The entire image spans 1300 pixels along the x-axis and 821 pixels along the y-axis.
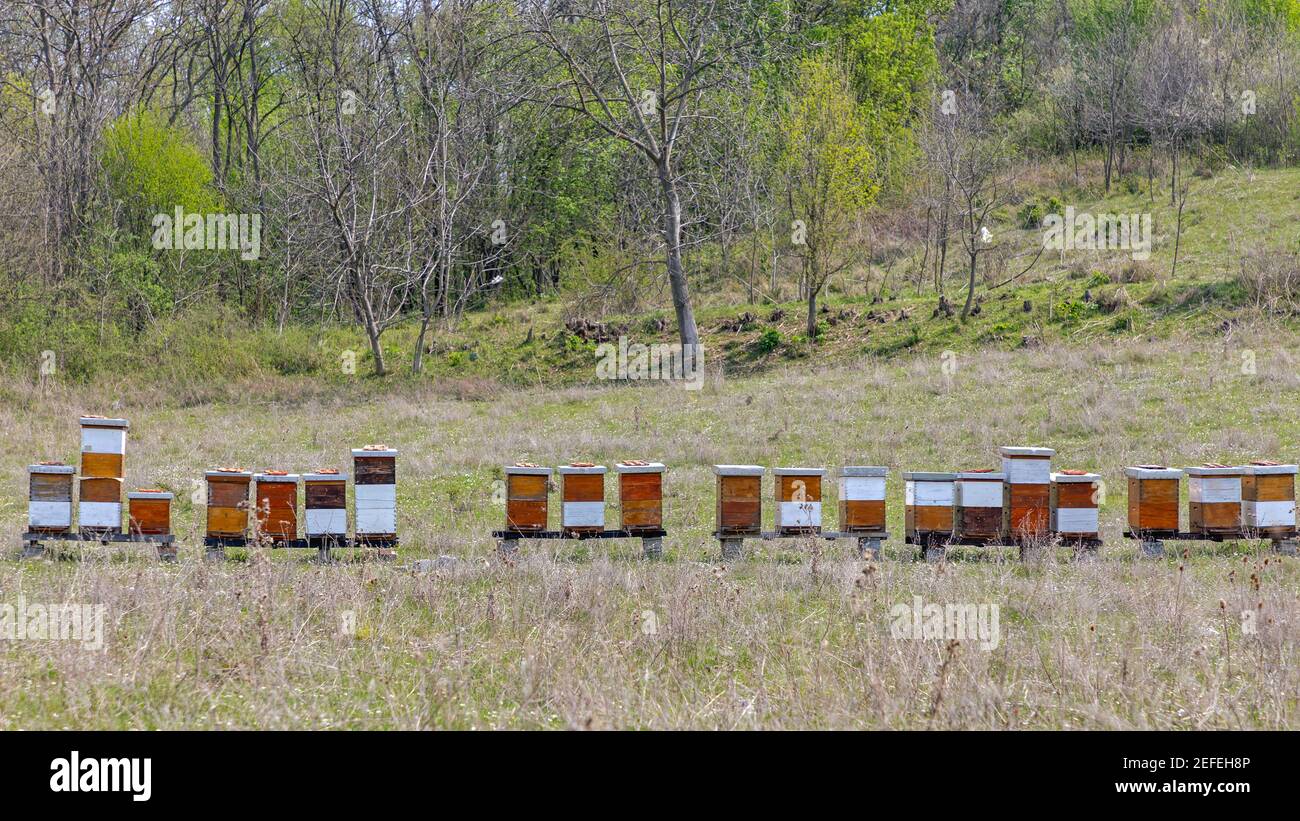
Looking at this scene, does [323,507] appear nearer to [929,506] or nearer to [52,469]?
[52,469]

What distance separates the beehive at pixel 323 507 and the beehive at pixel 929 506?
4.91m

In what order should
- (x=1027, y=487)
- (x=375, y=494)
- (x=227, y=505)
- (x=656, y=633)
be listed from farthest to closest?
(x=1027, y=487) < (x=375, y=494) < (x=227, y=505) < (x=656, y=633)

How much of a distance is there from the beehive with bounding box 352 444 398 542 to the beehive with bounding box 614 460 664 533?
1982 mm

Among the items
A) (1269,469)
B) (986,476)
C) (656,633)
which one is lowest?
(656,633)

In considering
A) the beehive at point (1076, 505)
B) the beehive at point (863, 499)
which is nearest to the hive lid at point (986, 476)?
the beehive at point (1076, 505)

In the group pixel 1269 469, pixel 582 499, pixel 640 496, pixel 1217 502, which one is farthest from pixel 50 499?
pixel 1269 469

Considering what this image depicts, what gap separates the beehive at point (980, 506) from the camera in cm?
1005

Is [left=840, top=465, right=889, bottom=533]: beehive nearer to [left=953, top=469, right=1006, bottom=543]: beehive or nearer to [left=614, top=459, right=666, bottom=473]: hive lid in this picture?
[left=953, top=469, right=1006, bottom=543]: beehive

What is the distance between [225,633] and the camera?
6.59 m

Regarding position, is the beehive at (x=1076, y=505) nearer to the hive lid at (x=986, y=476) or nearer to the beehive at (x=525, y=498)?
the hive lid at (x=986, y=476)

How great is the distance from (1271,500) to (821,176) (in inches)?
687

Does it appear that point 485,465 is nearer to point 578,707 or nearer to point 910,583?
point 910,583

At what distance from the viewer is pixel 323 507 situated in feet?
32.1

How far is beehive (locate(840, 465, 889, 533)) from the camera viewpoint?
10.2 m
